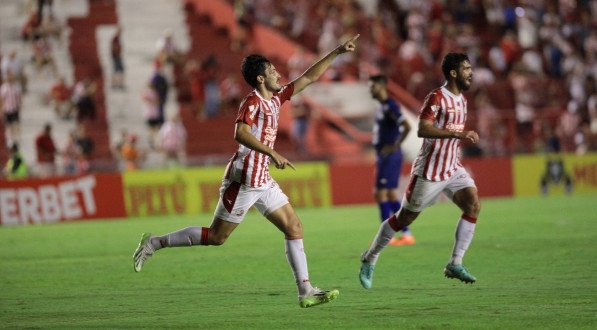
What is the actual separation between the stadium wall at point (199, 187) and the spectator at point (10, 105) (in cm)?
347

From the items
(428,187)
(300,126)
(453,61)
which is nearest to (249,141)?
(428,187)

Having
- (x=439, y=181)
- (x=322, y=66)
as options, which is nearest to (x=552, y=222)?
(x=439, y=181)

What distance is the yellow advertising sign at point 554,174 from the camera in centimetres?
2916

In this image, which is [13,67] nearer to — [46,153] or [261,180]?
[46,153]

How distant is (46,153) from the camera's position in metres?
26.6

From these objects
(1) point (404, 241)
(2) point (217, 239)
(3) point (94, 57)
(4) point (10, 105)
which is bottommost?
(1) point (404, 241)

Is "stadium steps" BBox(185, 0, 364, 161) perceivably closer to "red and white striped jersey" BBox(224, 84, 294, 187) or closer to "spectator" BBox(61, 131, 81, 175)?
"spectator" BBox(61, 131, 81, 175)

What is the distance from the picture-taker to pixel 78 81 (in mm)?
30734

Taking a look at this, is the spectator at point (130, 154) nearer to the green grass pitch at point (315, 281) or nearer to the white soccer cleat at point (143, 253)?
the green grass pitch at point (315, 281)

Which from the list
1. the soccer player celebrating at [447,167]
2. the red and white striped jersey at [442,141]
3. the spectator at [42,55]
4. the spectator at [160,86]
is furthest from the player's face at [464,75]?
the spectator at [42,55]

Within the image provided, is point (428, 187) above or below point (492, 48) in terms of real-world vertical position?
below

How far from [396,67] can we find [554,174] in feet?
18.2

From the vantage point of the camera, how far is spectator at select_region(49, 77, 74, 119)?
29.2 m

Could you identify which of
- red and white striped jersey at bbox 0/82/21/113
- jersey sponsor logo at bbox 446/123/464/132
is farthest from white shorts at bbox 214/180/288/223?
red and white striped jersey at bbox 0/82/21/113
